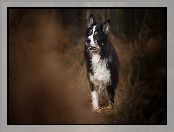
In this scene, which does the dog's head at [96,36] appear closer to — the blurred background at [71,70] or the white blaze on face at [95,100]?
the blurred background at [71,70]

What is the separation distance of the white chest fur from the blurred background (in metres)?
0.11

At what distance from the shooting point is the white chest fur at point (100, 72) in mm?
2639

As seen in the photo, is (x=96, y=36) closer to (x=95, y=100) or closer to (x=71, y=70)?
(x=71, y=70)

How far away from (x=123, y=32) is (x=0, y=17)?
121 centimetres

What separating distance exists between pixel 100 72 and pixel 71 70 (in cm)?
29

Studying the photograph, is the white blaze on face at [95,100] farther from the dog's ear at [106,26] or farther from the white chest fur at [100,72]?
the dog's ear at [106,26]

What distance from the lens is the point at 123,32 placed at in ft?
8.63

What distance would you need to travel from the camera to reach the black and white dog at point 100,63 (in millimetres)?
2629

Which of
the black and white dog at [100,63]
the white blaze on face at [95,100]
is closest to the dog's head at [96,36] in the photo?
the black and white dog at [100,63]

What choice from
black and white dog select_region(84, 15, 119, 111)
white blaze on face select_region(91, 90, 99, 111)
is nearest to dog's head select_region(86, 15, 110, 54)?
black and white dog select_region(84, 15, 119, 111)

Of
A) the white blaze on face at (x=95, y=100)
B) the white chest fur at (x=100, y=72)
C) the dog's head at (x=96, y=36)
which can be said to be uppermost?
the dog's head at (x=96, y=36)

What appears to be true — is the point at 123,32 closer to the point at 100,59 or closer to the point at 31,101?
the point at 100,59

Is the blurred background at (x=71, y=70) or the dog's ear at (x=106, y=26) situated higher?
the dog's ear at (x=106, y=26)

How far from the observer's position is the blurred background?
2.62 m
